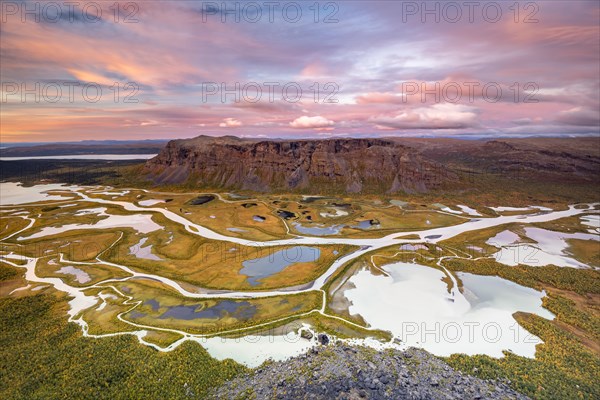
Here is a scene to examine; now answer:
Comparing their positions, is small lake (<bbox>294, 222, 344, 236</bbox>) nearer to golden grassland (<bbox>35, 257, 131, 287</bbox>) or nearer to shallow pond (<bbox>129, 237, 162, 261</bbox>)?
shallow pond (<bbox>129, 237, 162, 261</bbox>)

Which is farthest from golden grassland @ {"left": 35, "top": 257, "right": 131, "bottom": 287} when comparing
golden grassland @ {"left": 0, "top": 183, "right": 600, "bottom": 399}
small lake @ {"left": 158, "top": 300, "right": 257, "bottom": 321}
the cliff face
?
the cliff face

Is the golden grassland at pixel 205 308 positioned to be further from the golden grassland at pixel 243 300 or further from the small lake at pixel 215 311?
the golden grassland at pixel 243 300

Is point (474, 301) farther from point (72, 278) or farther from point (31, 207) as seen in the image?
point (31, 207)

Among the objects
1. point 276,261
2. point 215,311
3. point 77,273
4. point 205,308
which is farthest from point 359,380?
point 77,273

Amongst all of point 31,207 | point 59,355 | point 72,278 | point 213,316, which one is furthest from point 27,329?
point 31,207

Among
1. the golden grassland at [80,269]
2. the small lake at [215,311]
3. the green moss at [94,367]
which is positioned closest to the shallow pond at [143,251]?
the golden grassland at [80,269]

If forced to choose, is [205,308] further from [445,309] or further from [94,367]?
[445,309]

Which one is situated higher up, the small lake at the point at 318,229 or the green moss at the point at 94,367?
the small lake at the point at 318,229
